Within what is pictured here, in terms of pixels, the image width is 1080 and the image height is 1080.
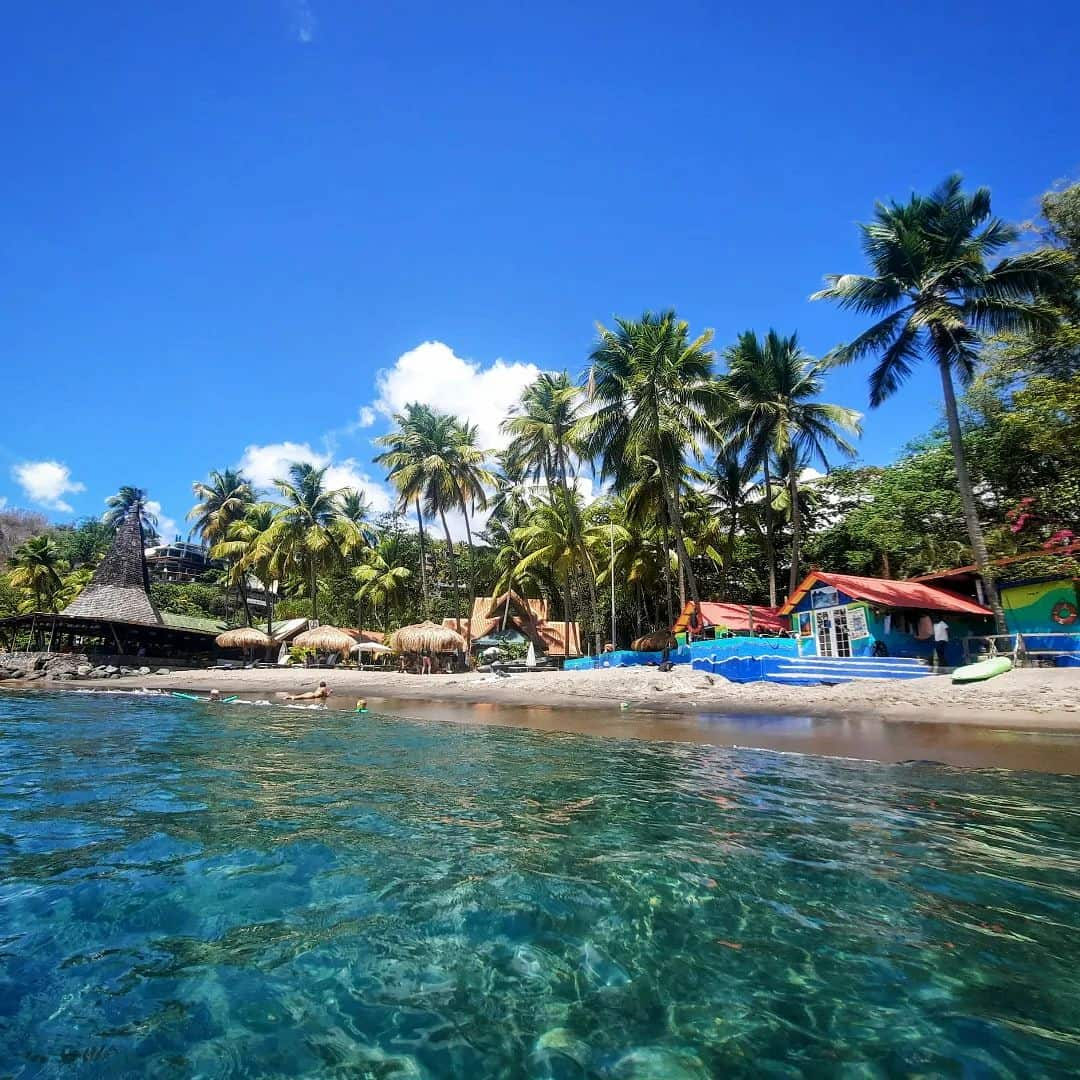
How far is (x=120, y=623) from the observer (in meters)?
35.0

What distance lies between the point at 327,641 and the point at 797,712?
87.5 feet

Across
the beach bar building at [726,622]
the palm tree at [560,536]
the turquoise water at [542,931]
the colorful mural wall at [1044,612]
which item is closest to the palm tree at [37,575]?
the palm tree at [560,536]

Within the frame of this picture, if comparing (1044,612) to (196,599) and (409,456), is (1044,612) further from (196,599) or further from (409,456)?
(196,599)

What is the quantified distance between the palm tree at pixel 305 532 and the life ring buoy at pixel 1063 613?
120ft

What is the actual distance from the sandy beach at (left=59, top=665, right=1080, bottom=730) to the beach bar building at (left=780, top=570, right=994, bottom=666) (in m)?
3.84

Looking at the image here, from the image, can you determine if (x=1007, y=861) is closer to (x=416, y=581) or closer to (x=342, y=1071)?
(x=342, y=1071)

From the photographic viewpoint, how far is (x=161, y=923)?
3938mm

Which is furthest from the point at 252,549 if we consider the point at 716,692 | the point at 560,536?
the point at 716,692

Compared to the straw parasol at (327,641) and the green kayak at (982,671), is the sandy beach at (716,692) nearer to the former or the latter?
the green kayak at (982,671)

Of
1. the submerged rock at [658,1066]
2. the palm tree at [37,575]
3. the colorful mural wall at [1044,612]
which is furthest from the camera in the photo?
the palm tree at [37,575]

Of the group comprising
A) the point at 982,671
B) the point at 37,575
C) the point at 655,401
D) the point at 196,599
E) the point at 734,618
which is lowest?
the point at 982,671

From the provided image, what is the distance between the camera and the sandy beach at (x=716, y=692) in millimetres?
13336

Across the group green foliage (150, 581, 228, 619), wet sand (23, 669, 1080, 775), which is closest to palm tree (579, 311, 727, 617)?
wet sand (23, 669, 1080, 775)

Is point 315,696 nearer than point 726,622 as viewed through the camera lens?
Yes
